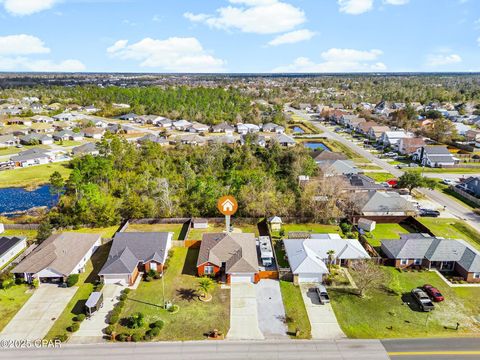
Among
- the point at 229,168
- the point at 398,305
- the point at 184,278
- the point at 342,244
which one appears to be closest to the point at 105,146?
the point at 229,168

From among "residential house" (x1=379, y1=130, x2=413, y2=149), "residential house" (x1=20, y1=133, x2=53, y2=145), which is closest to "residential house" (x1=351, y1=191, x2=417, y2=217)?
"residential house" (x1=379, y1=130, x2=413, y2=149)

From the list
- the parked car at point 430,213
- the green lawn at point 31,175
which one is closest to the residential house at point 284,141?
the parked car at point 430,213

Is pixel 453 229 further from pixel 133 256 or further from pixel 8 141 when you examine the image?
pixel 8 141

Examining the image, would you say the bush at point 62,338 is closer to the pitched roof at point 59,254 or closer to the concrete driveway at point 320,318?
the pitched roof at point 59,254

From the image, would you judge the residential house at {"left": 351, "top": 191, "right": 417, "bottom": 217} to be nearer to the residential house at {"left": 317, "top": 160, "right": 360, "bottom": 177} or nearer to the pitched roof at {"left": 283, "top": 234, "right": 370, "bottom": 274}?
the pitched roof at {"left": 283, "top": 234, "right": 370, "bottom": 274}

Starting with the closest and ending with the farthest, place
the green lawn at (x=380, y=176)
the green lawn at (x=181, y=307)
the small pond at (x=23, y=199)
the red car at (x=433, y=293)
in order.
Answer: the green lawn at (x=181, y=307) → the red car at (x=433, y=293) → the small pond at (x=23, y=199) → the green lawn at (x=380, y=176)

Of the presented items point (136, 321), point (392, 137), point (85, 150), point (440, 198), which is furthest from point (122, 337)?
point (392, 137)
